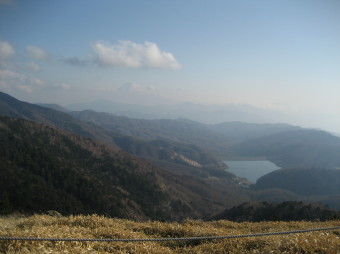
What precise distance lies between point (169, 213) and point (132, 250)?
478 ft

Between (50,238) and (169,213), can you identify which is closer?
(50,238)

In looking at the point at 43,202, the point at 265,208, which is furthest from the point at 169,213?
the point at 265,208

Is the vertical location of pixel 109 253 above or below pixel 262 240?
below

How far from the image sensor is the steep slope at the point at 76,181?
85875 millimetres

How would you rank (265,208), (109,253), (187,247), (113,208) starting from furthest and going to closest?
1. (113,208)
2. (265,208)
3. (187,247)
4. (109,253)

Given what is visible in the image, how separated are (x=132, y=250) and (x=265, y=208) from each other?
62865mm

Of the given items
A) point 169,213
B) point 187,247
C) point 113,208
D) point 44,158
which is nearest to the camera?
point 187,247

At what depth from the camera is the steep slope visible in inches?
3381

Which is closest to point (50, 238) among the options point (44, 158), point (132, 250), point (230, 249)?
point (132, 250)

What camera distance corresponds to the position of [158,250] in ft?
30.3

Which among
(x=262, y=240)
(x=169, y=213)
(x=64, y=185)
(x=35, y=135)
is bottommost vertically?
(x=169, y=213)

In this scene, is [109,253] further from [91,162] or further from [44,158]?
[91,162]

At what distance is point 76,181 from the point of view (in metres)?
115

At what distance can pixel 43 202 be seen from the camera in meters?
81.6
